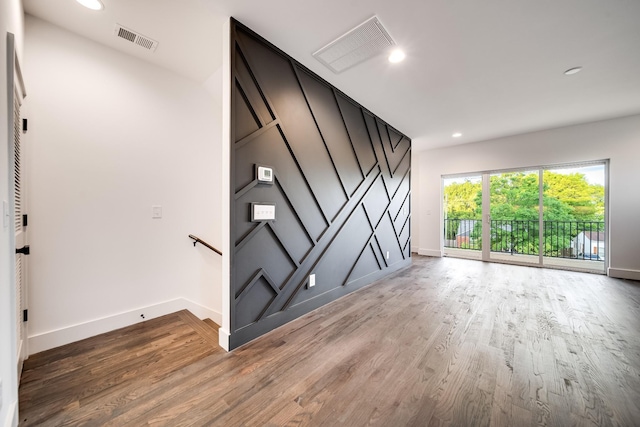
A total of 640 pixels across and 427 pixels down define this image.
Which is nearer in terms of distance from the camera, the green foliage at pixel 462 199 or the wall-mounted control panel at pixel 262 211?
the wall-mounted control panel at pixel 262 211

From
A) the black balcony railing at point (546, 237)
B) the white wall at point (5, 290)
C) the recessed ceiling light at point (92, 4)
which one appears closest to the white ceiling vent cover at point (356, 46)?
the recessed ceiling light at point (92, 4)

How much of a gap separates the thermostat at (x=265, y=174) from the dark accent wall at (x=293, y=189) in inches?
2.0

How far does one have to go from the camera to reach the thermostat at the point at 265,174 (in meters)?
2.08

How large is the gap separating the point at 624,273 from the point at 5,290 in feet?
24.5

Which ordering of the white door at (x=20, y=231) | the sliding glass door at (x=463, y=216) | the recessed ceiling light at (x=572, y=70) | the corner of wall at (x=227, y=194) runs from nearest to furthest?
the white door at (x=20, y=231)
the corner of wall at (x=227, y=194)
the recessed ceiling light at (x=572, y=70)
the sliding glass door at (x=463, y=216)

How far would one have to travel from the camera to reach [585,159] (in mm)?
4320

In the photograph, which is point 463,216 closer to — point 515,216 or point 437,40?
point 515,216

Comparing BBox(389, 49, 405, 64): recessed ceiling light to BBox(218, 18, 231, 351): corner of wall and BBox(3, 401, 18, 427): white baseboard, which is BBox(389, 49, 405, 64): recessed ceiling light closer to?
BBox(218, 18, 231, 351): corner of wall

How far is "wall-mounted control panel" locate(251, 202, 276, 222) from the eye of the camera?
2037 mm

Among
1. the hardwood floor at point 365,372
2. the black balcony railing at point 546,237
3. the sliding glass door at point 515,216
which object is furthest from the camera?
the sliding glass door at point 515,216

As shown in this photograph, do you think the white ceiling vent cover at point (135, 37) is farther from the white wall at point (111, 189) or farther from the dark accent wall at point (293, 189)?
the dark accent wall at point (293, 189)

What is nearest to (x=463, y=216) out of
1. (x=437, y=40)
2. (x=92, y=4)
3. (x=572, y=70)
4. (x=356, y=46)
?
(x=572, y=70)

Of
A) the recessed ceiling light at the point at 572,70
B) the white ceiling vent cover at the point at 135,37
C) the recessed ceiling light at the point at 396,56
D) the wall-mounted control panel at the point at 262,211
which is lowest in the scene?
the wall-mounted control panel at the point at 262,211

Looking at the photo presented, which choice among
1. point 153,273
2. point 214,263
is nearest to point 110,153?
point 153,273
